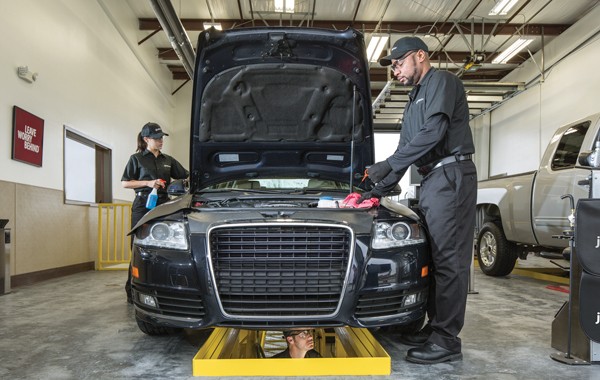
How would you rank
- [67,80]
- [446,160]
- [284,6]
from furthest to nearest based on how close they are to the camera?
[284,6] → [67,80] → [446,160]

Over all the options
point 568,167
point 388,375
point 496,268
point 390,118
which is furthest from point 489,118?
point 388,375

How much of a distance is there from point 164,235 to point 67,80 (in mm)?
6008

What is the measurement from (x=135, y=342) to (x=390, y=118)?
12245 mm

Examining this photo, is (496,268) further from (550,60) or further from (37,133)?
(550,60)

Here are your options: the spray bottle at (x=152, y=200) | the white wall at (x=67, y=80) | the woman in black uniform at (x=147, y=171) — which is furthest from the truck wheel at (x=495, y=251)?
the white wall at (x=67, y=80)

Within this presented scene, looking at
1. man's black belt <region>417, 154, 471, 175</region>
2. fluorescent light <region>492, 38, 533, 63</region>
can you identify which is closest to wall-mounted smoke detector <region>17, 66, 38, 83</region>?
man's black belt <region>417, 154, 471, 175</region>

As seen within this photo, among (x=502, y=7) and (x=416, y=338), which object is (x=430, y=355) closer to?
(x=416, y=338)

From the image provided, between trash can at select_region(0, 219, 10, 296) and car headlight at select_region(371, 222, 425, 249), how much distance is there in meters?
4.50

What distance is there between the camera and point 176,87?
49.4 ft

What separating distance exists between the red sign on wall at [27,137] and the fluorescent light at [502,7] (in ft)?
27.4

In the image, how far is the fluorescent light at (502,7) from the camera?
8766 mm

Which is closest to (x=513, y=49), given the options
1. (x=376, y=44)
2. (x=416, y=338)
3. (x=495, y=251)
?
(x=376, y=44)

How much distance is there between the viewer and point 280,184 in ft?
11.5

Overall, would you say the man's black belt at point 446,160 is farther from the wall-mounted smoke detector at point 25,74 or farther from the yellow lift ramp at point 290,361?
the wall-mounted smoke detector at point 25,74
